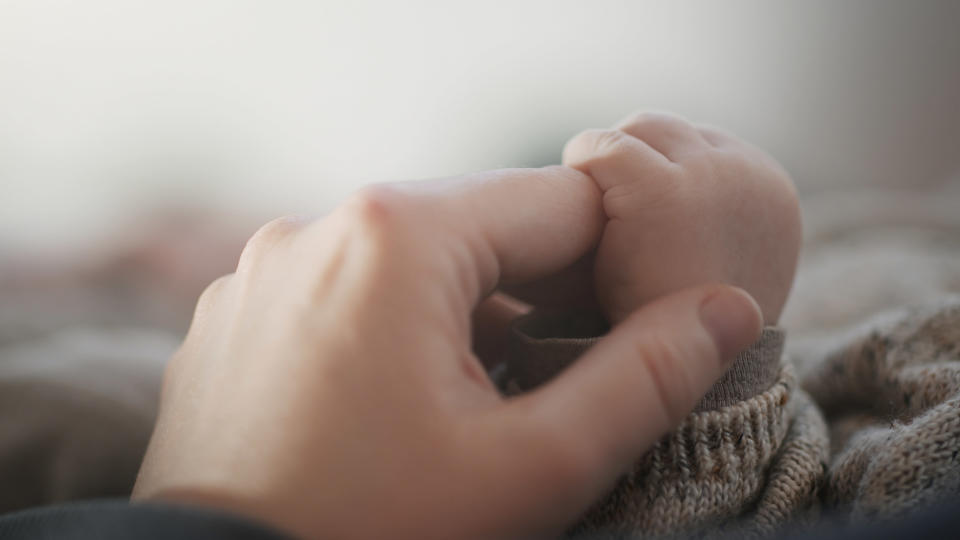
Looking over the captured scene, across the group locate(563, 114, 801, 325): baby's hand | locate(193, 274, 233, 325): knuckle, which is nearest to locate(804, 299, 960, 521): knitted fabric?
locate(563, 114, 801, 325): baby's hand

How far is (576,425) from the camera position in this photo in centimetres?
34

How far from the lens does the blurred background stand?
3.01 feet

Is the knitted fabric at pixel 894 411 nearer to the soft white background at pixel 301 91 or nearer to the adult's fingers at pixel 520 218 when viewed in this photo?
the adult's fingers at pixel 520 218

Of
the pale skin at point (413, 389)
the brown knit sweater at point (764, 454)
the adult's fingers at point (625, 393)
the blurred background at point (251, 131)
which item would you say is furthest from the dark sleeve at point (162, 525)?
the blurred background at point (251, 131)

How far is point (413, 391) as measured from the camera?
0.34 m

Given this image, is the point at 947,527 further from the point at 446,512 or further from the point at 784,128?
the point at 784,128

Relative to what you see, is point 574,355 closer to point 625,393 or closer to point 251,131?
point 625,393

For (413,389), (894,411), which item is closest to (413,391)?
(413,389)

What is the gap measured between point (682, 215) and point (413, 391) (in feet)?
0.79

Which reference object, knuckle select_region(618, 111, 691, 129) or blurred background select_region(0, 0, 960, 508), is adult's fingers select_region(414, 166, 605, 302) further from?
blurred background select_region(0, 0, 960, 508)

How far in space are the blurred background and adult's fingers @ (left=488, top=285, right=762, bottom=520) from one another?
1.25 ft

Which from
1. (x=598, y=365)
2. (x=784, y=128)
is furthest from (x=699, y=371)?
(x=784, y=128)

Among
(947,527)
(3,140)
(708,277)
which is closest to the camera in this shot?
(947,527)

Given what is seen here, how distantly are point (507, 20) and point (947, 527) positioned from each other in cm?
129
